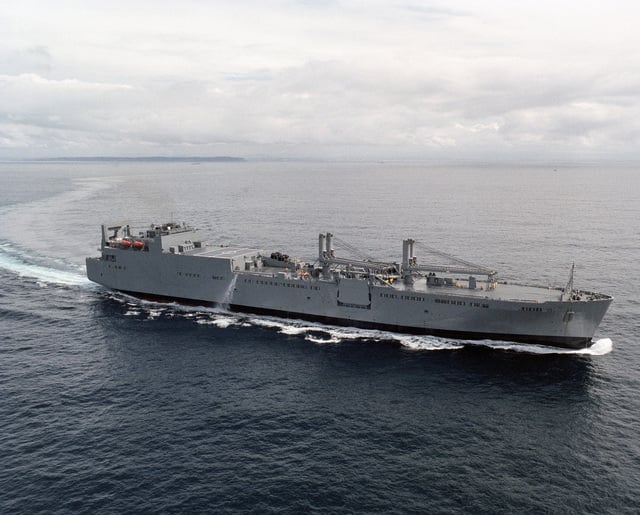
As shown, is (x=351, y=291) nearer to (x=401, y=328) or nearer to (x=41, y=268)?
(x=401, y=328)

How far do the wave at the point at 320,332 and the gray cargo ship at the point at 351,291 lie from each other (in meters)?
0.67

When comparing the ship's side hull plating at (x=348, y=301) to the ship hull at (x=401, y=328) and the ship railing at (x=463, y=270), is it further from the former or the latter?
the ship railing at (x=463, y=270)

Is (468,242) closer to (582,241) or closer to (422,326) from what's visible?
(582,241)

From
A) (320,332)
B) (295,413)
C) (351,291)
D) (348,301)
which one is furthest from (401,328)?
(295,413)

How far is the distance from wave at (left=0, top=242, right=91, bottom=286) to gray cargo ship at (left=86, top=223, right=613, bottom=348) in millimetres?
4406

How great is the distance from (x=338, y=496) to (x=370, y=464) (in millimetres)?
2995

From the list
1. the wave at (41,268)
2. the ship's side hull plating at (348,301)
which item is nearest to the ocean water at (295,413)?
the wave at (41,268)

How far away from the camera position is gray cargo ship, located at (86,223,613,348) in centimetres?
4209

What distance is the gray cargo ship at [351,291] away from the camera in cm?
4209

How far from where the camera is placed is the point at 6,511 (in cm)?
2295

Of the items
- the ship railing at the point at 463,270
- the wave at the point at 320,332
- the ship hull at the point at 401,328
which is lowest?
the wave at the point at 320,332

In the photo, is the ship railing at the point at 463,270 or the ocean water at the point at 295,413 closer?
the ocean water at the point at 295,413

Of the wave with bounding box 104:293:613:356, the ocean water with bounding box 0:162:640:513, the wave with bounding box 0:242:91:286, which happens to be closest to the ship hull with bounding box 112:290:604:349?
the wave with bounding box 104:293:613:356

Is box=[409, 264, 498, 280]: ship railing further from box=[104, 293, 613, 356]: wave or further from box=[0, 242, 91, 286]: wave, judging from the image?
box=[0, 242, 91, 286]: wave
